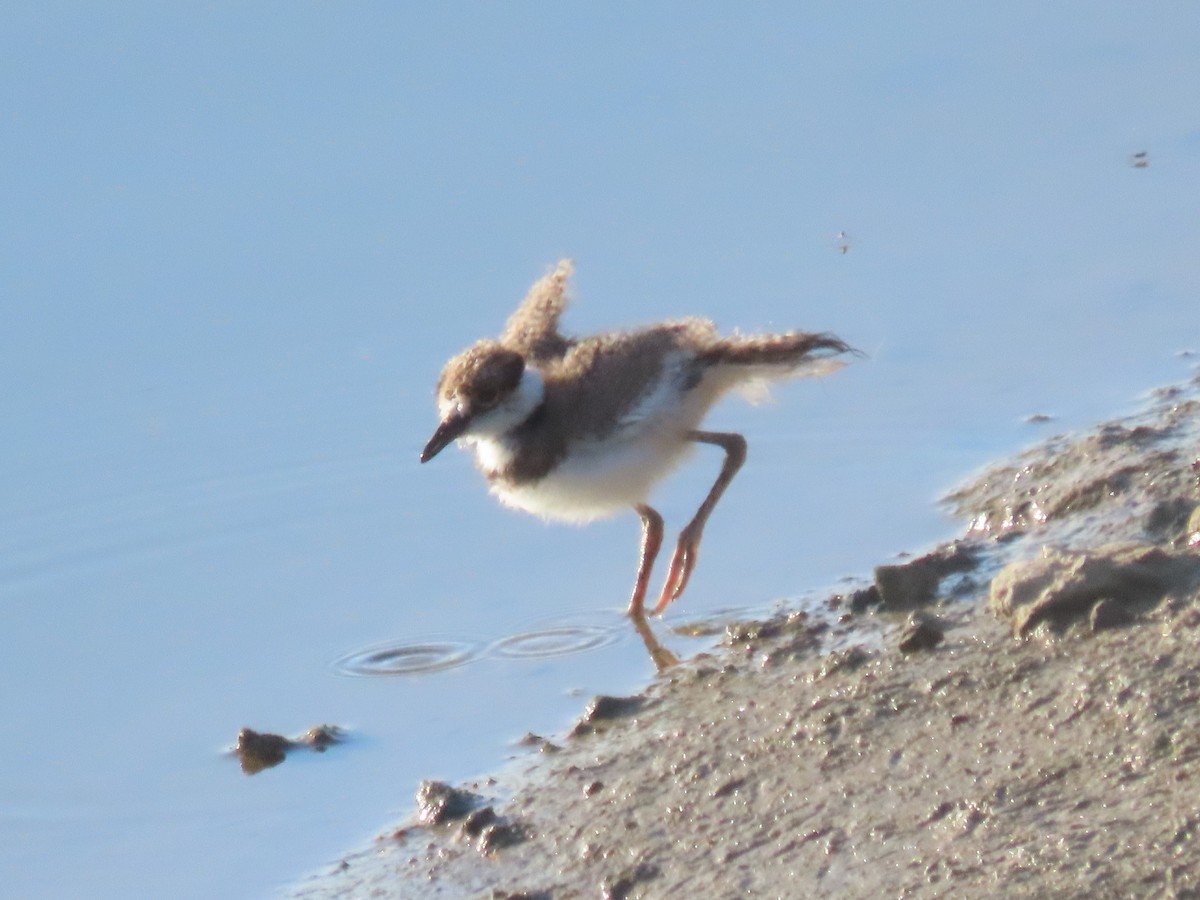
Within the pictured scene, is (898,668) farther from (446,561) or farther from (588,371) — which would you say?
(446,561)

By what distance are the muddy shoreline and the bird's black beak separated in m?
0.97

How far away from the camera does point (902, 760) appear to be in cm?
445

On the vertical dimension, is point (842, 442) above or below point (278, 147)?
below

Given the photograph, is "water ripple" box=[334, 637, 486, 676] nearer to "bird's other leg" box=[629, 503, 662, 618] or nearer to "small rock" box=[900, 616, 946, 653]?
"bird's other leg" box=[629, 503, 662, 618]

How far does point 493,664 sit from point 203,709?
868 mm

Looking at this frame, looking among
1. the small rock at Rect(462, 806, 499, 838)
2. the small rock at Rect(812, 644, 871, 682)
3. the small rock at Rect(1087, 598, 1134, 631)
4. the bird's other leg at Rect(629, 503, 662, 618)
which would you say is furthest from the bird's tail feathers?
the small rock at Rect(462, 806, 499, 838)

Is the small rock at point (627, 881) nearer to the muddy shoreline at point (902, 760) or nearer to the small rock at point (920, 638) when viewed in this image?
the muddy shoreline at point (902, 760)

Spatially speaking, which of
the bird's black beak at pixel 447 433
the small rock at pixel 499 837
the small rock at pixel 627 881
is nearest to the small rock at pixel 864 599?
the bird's black beak at pixel 447 433

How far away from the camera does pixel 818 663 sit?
532 centimetres

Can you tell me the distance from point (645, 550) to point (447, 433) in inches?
30.8

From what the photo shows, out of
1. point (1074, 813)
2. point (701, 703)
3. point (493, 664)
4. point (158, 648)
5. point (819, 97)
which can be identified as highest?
point (819, 97)

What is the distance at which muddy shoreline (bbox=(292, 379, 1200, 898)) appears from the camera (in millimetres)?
3900

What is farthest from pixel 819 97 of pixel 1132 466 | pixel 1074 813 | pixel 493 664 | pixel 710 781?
pixel 1074 813

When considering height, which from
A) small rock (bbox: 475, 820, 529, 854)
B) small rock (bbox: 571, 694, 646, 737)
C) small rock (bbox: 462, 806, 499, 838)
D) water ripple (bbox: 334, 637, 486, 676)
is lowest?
small rock (bbox: 475, 820, 529, 854)
